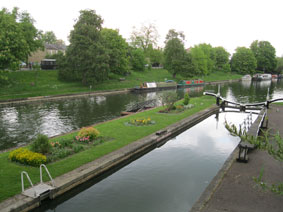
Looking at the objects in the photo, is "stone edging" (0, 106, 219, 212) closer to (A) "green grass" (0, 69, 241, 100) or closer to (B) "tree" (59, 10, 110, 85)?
(A) "green grass" (0, 69, 241, 100)

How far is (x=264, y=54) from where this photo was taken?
126438mm

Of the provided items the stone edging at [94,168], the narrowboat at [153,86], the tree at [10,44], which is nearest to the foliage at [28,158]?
the stone edging at [94,168]

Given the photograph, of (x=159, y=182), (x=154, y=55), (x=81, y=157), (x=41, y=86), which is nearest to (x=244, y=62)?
(x=154, y=55)

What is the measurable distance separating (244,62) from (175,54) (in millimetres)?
52715

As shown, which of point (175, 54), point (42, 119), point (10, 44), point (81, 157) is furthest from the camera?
point (175, 54)

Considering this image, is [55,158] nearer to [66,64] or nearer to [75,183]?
[75,183]

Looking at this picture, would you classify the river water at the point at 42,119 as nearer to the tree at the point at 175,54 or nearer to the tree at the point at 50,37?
the tree at the point at 175,54

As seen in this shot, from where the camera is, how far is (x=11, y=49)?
38031mm

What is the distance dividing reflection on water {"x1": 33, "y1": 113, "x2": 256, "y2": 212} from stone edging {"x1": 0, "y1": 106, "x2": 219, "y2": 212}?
18.0 inches

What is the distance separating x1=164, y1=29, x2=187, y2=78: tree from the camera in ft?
251

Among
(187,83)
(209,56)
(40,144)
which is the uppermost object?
(209,56)

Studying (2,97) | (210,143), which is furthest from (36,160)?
(2,97)

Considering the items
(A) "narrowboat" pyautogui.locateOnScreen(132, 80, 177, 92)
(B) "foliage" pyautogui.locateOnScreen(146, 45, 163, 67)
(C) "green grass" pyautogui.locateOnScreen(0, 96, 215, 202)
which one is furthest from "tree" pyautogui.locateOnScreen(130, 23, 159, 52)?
(C) "green grass" pyautogui.locateOnScreen(0, 96, 215, 202)

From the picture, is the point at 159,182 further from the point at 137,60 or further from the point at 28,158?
the point at 137,60
